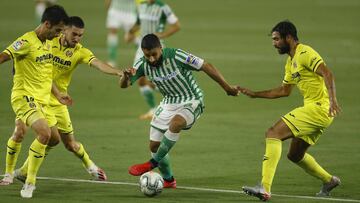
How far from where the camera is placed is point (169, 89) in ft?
45.6

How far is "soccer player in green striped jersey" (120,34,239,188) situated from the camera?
13.6 m

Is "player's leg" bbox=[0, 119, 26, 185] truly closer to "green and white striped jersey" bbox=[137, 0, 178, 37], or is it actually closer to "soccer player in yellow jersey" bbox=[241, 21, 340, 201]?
"soccer player in yellow jersey" bbox=[241, 21, 340, 201]

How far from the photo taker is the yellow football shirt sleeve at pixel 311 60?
42.8 feet

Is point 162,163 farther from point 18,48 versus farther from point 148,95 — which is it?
point 148,95

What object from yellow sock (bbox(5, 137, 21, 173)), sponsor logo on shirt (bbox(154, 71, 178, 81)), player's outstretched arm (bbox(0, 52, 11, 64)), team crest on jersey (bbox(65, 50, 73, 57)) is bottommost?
yellow sock (bbox(5, 137, 21, 173))

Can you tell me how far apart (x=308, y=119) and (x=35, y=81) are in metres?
3.62

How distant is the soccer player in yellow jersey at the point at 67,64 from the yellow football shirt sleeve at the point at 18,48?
920 millimetres

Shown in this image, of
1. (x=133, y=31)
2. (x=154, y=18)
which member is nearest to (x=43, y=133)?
(x=154, y=18)

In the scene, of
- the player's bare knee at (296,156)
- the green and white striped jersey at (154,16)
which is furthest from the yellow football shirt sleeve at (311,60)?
the green and white striped jersey at (154,16)

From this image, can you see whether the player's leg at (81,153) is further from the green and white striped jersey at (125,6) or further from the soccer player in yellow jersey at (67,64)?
the green and white striped jersey at (125,6)

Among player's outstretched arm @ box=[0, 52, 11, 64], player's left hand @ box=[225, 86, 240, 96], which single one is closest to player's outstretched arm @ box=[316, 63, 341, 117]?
player's left hand @ box=[225, 86, 240, 96]

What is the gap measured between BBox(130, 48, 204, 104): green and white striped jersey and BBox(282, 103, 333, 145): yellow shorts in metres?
1.43

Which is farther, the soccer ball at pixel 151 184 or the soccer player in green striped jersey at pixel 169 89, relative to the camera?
the soccer player in green striped jersey at pixel 169 89

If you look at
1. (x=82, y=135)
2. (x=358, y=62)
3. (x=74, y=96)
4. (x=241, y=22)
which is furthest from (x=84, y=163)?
(x=241, y=22)
